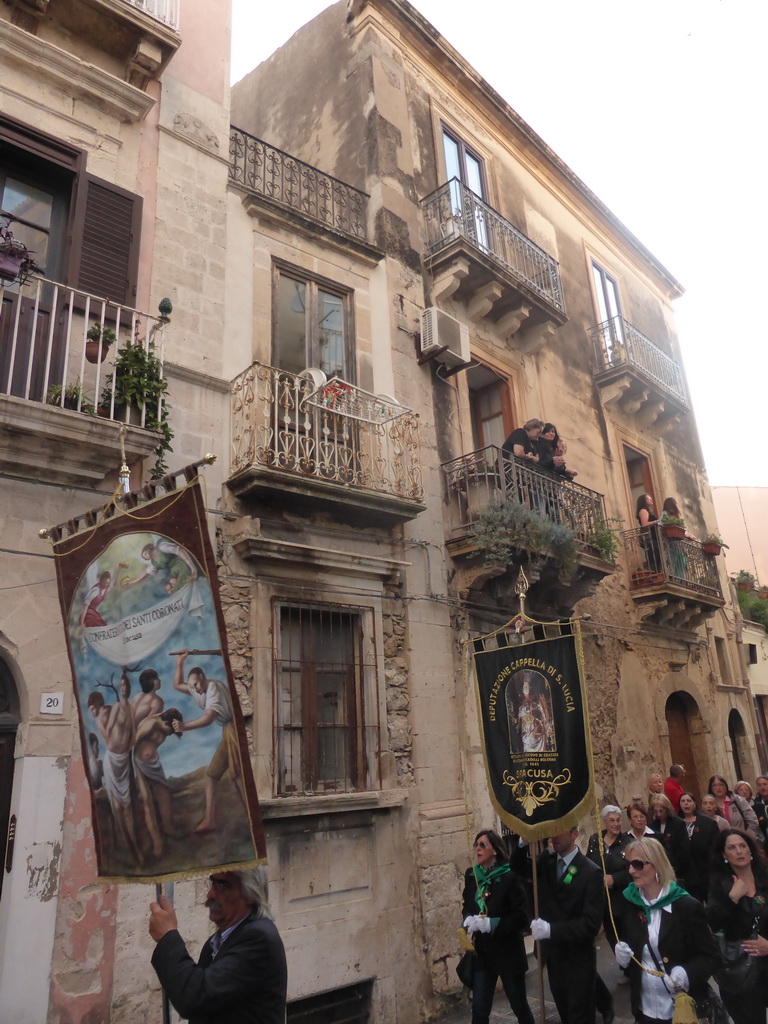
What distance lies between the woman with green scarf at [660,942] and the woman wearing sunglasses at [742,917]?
62 cm

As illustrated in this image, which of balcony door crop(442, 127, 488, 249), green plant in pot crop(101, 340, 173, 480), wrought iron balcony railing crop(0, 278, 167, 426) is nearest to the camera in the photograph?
wrought iron balcony railing crop(0, 278, 167, 426)

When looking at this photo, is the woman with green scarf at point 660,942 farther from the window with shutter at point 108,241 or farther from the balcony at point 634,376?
the balcony at point 634,376

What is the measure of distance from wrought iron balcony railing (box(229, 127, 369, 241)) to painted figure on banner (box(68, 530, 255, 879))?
6228 millimetres

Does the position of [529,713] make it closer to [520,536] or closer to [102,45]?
[520,536]

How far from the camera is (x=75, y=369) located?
6.50 meters

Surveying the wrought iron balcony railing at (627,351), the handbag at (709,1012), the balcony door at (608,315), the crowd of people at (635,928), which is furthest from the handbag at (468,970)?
the balcony door at (608,315)

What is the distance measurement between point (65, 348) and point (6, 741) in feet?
10.1

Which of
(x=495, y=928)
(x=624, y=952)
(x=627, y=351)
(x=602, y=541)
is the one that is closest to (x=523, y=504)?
(x=602, y=541)

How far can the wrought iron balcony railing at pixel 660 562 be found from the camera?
1274 centimetres

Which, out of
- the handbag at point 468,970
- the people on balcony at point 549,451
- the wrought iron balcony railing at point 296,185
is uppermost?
the wrought iron balcony railing at point 296,185

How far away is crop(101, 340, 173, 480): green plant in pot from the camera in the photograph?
6.43m

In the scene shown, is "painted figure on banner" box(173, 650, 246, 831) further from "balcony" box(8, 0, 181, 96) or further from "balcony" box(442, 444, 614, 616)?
"balcony" box(8, 0, 181, 96)

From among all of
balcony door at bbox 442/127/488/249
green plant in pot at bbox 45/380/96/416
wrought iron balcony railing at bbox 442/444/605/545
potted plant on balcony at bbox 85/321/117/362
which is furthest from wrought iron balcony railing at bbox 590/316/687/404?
green plant in pot at bbox 45/380/96/416

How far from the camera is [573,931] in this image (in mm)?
5012
